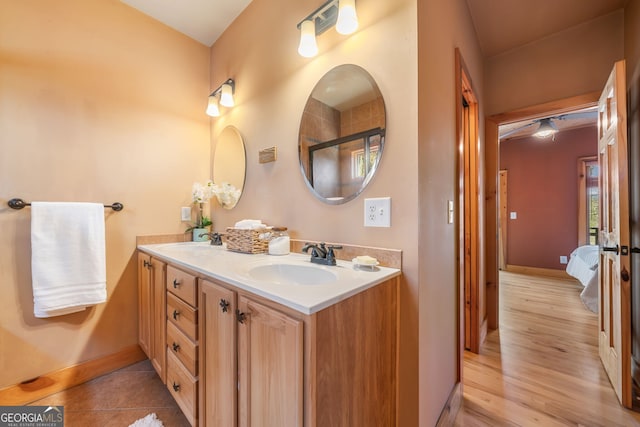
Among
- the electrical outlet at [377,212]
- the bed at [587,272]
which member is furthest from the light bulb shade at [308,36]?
the bed at [587,272]

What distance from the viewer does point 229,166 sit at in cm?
211

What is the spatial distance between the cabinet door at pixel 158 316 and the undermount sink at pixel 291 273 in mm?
639

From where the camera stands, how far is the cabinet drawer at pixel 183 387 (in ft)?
3.76

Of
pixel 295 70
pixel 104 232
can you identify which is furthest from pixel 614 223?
pixel 104 232

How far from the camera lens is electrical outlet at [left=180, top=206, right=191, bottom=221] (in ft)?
7.12

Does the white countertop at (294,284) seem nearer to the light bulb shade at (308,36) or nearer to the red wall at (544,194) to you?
the light bulb shade at (308,36)

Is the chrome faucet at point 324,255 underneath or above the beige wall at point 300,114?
underneath

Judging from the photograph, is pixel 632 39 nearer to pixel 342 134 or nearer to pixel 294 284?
pixel 342 134

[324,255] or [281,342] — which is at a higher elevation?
[324,255]

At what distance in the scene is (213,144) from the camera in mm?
2314

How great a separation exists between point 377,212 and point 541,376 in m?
1.80

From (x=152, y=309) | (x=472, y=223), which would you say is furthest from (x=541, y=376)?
(x=152, y=309)

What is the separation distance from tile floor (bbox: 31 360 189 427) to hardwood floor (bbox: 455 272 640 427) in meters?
1.66

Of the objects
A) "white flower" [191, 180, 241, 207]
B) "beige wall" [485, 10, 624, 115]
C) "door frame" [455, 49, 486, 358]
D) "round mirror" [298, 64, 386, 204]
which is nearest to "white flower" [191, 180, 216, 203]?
"white flower" [191, 180, 241, 207]
